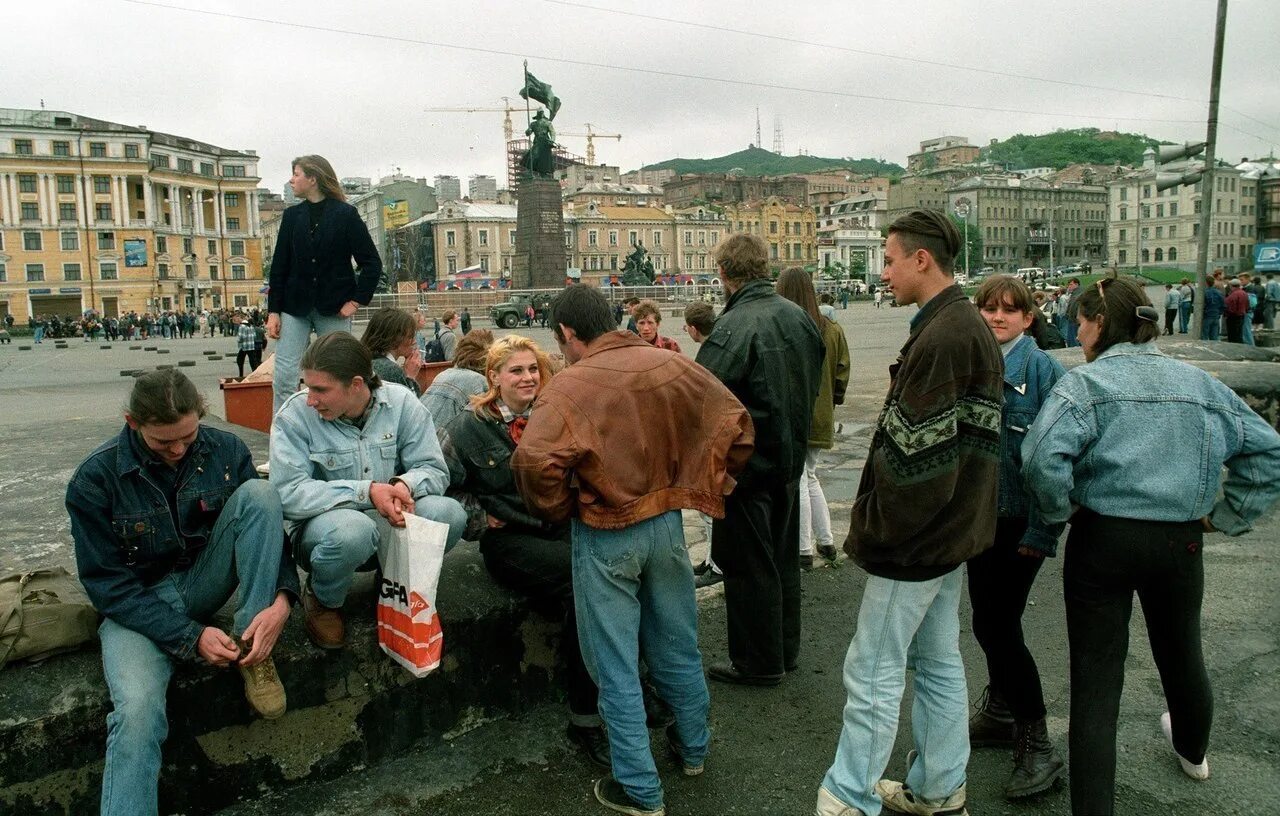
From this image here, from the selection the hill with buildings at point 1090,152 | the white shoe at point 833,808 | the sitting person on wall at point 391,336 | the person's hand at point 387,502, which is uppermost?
the hill with buildings at point 1090,152

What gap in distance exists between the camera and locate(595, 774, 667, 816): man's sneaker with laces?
9.72ft

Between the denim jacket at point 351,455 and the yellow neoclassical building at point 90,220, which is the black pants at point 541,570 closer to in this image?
the denim jacket at point 351,455

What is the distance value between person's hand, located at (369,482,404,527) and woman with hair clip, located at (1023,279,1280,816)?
208cm

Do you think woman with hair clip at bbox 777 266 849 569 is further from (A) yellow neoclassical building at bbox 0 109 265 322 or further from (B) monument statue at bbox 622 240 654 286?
(A) yellow neoclassical building at bbox 0 109 265 322

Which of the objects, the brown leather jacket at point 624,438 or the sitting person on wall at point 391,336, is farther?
the sitting person on wall at point 391,336

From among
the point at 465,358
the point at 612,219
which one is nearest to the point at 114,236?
the point at 612,219

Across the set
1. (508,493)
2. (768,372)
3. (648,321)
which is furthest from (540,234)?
(508,493)

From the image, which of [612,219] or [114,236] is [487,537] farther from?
[612,219]

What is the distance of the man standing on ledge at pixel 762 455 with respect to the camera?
3867 mm

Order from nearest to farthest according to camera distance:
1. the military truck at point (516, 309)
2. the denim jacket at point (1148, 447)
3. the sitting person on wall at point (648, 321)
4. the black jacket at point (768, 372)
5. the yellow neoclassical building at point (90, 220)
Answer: the denim jacket at point (1148, 447) < the black jacket at point (768, 372) < the sitting person on wall at point (648, 321) < the military truck at point (516, 309) < the yellow neoclassical building at point (90, 220)

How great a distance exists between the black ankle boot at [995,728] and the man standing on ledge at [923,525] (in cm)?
60

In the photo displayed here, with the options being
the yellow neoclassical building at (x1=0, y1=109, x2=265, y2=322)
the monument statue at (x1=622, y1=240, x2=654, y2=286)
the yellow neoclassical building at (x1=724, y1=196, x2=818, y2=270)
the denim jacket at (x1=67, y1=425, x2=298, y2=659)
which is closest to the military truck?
the monument statue at (x1=622, y1=240, x2=654, y2=286)

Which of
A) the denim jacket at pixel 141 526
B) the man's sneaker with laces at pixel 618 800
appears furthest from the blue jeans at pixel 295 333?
the man's sneaker with laces at pixel 618 800

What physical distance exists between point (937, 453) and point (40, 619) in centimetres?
287
